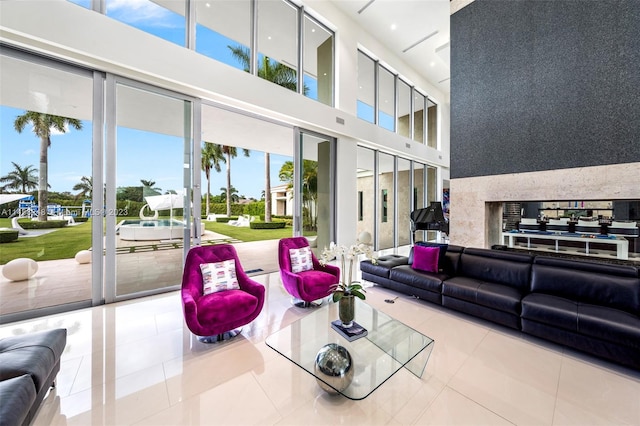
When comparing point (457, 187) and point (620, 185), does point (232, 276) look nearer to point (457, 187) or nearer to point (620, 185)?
point (457, 187)

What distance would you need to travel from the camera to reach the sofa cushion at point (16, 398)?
1.14 meters

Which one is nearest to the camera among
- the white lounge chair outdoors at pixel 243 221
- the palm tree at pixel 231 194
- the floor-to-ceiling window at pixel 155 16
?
the floor-to-ceiling window at pixel 155 16

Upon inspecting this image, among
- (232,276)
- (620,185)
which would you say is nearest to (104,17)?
(232,276)

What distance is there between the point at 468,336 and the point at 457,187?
10.4ft

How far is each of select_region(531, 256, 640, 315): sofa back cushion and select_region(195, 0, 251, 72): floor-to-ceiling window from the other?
569 centimetres

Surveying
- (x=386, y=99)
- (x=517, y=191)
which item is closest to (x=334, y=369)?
(x=517, y=191)

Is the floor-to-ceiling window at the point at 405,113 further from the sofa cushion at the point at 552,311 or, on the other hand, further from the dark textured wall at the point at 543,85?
the sofa cushion at the point at 552,311

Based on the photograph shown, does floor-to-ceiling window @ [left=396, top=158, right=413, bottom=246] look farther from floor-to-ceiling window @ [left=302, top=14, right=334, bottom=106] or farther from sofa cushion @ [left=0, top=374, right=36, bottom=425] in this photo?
sofa cushion @ [left=0, top=374, right=36, bottom=425]

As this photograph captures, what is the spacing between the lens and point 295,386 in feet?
6.33

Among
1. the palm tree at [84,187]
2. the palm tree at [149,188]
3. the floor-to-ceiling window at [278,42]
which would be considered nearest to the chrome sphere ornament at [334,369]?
the palm tree at [149,188]

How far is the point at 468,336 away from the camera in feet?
8.85

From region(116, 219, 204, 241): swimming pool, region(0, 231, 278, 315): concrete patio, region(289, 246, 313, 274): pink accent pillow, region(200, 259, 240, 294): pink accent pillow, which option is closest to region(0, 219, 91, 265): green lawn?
region(0, 231, 278, 315): concrete patio

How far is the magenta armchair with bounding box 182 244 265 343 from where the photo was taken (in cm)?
238

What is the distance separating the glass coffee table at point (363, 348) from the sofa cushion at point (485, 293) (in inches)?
43.1
